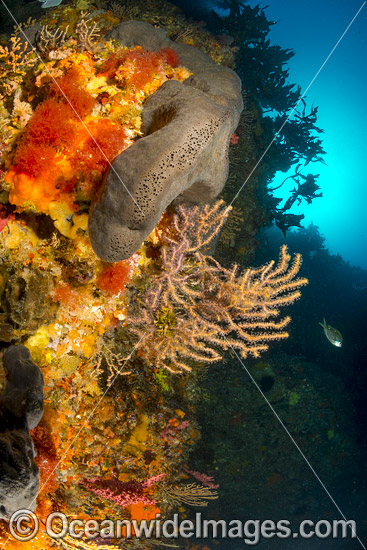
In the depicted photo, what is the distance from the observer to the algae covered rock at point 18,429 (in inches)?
110

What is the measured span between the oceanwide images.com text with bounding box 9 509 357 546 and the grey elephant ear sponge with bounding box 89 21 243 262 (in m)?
3.22

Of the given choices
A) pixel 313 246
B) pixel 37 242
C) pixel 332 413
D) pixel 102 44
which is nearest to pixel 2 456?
pixel 37 242

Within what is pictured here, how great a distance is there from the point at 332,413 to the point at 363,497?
467 centimetres

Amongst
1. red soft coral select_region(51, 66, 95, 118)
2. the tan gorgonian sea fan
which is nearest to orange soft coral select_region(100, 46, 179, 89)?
red soft coral select_region(51, 66, 95, 118)

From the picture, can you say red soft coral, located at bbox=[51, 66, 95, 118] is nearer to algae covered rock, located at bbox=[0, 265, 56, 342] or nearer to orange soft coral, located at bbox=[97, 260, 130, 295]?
orange soft coral, located at bbox=[97, 260, 130, 295]

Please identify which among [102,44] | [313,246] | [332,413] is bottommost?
[332,413]

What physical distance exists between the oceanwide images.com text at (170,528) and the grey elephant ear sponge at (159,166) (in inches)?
127

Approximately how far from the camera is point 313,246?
15.1 metres

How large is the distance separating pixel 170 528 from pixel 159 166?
25.7ft

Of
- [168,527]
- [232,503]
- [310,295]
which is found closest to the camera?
[168,527]

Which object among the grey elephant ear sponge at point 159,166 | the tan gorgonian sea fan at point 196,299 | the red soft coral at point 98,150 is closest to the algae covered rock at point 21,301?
the grey elephant ear sponge at point 159,166

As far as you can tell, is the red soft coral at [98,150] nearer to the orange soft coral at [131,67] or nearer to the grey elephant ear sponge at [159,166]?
the grey elephant ear sponge at [159,166]

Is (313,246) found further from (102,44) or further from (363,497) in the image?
(102,44)

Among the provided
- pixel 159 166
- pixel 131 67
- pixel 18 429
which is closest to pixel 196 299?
pixel 159 166
